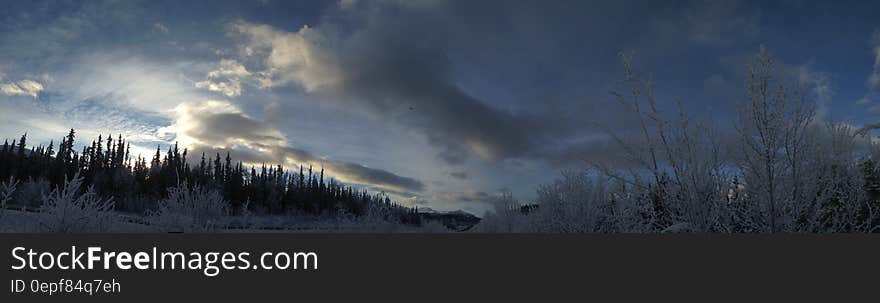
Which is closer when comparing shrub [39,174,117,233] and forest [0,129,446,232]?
shrub [39,174,117,233]

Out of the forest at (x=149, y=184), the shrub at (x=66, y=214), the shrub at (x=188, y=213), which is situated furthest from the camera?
the forest at (x=149, y=184)

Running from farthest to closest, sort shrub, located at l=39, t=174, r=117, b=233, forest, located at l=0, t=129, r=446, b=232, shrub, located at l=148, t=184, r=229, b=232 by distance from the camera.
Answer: forest, located at l=0, t=129, r=446, b=232
shrub, located at l=148, t=184, r=229, b=232
shrub, located at l=39, t=174, r=117, b=233

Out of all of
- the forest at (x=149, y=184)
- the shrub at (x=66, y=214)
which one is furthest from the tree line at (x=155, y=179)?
the shrub at (x=66, y=214)

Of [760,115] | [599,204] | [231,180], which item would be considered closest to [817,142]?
[760,115]

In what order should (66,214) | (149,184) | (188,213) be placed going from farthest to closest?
(149,184)
(188,213)
(66,214)

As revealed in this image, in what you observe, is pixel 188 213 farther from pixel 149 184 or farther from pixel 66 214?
pixel 149 184

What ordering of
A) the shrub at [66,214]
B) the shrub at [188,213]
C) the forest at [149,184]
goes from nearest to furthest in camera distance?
the shrub at [66,214] → the shrub at [188,213] → the forest at [149,184]

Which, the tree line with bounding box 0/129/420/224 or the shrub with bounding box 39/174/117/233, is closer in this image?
the shrub with bounding box 39/174/117/233

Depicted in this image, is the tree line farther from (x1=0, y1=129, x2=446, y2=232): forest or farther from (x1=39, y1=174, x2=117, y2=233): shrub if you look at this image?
(x1=39, y1=174, x2=117, y2=233): shrub

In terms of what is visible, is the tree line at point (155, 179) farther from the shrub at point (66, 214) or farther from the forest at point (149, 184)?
the shrub at point (66, 214)

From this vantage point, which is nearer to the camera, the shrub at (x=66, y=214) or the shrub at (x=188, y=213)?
the shrub at (x=66, y=214)

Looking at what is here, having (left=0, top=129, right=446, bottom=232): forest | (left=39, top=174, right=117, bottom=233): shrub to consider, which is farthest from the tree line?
(left=39, top=174, right=117, bottom=233): shrub

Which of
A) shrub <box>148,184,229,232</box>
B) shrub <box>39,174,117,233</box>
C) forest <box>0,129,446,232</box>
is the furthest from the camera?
forest <box>0,129,446,232</box>

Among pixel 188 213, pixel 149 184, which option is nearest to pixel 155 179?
pixel 149 184
